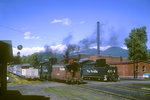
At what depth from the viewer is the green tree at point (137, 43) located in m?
54.0

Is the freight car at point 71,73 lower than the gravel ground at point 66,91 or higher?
higher

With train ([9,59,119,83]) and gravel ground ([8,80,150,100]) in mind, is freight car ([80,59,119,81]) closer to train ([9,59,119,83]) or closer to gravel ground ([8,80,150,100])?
train ([9,59,119,83])

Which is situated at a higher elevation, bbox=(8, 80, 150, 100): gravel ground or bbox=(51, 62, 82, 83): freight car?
bbox=(51, 62, 82, 83): freight car

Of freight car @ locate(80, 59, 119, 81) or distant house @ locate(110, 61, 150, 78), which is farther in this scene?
distant house @ locate(110, 61, 150, 78)

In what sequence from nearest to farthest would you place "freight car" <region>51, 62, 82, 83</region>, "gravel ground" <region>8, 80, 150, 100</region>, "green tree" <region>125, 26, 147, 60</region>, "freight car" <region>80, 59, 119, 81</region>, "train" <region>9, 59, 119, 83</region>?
"gravel ground" <region>8, 80, 150, 100</region>
"freight car" <region>51, 62, 82, 83</region>
"train" <region>9, 59, 119, 83</region>
"freight car" <region>80, 59, 119, 81</region>
"green tree" <region>125, 26, 147, 60</region>

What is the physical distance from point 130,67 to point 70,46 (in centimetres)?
2766

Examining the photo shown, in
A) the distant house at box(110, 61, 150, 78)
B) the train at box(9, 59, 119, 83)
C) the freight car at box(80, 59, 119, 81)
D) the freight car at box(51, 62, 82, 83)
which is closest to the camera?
the freight car at box(51, 62, 82, 83)

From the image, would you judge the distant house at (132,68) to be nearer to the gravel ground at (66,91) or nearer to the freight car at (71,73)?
the gravel ground at (66,91)

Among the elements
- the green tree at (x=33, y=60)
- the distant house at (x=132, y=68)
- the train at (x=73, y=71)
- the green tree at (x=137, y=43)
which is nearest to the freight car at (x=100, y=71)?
the train at (x=73, y=71)

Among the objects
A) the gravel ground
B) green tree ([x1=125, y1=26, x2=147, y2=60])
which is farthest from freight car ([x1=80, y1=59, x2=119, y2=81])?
green tree ([x1=125, y1=26, x2=147, y2=60])

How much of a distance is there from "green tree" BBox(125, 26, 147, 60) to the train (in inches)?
922

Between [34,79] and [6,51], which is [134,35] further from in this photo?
[6,51]

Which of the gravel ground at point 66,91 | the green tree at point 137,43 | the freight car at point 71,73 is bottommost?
the gravel ground at point 66,91

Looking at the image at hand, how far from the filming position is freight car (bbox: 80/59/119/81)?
31.8 metres
